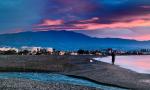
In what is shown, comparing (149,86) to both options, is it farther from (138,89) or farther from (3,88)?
(3,88)

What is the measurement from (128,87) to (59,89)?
21.4 feet

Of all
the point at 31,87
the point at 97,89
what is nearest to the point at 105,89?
the point at 97,89

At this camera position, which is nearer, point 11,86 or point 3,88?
point 3,88

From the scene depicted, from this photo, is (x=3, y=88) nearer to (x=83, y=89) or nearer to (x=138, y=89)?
(x=83, y=89)

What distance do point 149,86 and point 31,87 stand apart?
34.6 feet

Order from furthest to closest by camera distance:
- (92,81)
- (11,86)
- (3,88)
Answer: (92,81) → (11,86) → (3,88)

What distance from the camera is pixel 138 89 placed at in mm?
32406

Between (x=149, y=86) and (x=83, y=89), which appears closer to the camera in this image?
(x=83, y=89)

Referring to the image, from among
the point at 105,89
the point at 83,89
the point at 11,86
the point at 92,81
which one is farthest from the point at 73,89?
the point at 92,81

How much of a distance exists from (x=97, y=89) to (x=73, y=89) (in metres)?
2.03

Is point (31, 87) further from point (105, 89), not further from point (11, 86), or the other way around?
point (105, 89)

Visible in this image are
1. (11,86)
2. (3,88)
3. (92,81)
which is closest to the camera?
(3,88)

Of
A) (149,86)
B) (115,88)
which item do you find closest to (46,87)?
(115,88)

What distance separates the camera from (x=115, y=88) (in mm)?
33938
